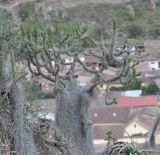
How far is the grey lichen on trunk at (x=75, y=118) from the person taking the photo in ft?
23.6

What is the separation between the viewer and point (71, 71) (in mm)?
7637

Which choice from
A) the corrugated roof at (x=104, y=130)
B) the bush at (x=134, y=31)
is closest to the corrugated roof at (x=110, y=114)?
the corrugated roof at (x=104, y=130)

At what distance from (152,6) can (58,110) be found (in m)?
49.3

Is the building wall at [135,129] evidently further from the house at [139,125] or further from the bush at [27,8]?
the bush at [27,8]

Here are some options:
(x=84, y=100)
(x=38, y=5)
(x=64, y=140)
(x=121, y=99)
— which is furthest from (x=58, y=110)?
(x=38, y=5)

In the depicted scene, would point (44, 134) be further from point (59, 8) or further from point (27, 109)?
point (59, 8)

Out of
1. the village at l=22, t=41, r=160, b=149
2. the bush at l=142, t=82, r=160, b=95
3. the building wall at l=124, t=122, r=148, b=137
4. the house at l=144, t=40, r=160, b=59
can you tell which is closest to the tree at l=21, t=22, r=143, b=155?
the village at l=22, t=41, r=160, b=149

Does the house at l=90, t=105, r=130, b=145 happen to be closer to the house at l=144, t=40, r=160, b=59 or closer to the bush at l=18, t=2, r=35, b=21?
the house at l=144, t=40, r=160, b=59

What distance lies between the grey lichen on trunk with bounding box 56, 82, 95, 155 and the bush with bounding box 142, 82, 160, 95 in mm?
27576

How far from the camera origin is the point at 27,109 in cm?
638

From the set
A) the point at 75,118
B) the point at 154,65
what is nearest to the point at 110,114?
the point at 154,65

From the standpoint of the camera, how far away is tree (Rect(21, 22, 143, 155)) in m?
7.21

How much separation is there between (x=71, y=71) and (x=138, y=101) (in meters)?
24.2

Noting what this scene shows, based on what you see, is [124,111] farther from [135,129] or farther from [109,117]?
[135,129]
